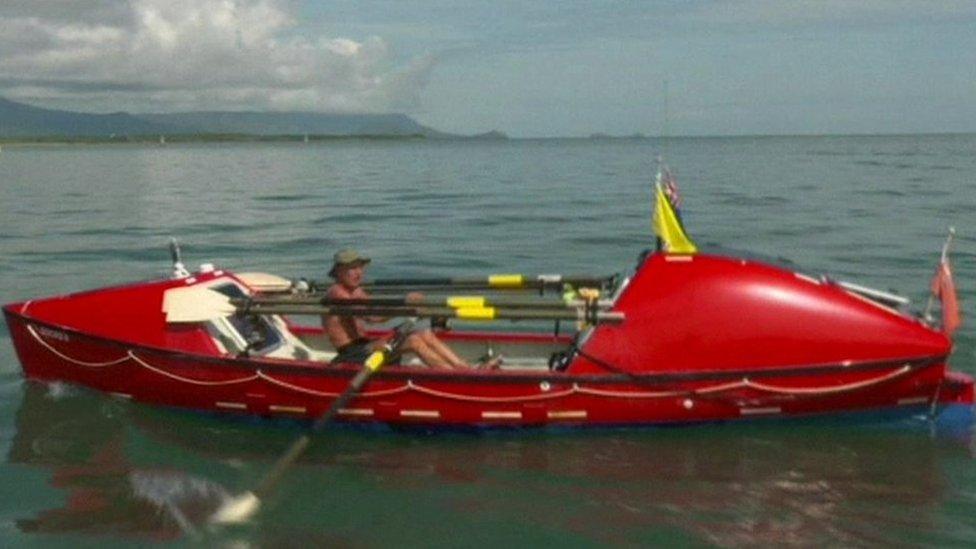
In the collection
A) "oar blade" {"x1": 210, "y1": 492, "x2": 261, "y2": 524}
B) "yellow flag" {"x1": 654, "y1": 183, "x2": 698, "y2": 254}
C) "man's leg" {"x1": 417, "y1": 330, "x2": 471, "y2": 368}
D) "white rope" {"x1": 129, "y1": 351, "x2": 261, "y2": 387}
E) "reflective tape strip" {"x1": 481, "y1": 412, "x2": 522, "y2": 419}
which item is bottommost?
"oar blade" {"x1": 210, "y1": 492, "x2": 261, "y2": 524}

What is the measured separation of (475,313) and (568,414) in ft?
3.84

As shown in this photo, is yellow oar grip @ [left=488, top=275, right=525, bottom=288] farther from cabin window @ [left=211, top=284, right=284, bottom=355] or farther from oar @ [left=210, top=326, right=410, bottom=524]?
cabin window @ [left=211, top=284, right=284, bottom=355]

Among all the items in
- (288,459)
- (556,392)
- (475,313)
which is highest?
(475,313)

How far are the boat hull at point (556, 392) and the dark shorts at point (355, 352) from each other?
58cm

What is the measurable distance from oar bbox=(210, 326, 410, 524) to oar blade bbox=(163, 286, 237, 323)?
1566mm

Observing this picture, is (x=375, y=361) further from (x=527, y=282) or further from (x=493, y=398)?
(x=527, y=282)

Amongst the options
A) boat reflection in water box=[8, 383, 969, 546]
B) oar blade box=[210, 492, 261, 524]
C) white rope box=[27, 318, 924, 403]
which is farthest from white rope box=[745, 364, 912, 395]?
oar blade box=[210, 492, 261, 524]

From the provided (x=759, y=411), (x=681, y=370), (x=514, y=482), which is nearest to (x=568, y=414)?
(x=514, y=482)

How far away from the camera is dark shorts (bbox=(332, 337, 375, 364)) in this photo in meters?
10.7

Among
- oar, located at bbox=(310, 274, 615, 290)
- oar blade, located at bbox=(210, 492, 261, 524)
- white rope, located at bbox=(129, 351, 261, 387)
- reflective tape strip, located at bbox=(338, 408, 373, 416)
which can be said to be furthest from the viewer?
oar, located at bbox=(310, 274, 615, 290)

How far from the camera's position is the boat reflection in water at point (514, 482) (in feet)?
28.0

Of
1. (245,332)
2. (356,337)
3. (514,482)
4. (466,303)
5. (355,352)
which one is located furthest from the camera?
(245,332)

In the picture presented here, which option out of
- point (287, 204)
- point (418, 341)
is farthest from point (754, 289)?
point (287, 204)

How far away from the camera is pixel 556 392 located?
9.80 metres
